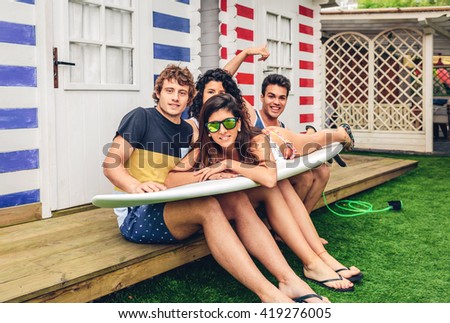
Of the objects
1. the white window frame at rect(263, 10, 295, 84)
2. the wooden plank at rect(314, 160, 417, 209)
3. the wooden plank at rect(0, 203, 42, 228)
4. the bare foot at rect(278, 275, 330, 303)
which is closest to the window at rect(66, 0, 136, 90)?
the wooden plank at rect(0, 203, 42, 228)

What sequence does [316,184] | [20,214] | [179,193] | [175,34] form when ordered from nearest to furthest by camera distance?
[179,193] → [20,214] → [316,184] → [175,34]

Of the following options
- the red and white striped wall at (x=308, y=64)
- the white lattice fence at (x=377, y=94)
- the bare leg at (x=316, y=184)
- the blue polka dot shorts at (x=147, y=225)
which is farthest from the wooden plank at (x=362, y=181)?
the white lattice fence at (x=377, y=94)

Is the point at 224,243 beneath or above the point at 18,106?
beneath

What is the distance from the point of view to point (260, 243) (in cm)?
229

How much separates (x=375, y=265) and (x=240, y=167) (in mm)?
1160

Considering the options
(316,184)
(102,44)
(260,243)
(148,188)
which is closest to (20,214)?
(148,188)

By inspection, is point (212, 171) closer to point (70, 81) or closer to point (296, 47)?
point (70, 81)

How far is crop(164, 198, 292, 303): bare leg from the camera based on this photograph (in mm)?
2158

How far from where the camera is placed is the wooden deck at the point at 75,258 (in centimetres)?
200

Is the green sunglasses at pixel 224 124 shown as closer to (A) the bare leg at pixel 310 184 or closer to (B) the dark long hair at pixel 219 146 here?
(B) the dark long hair at pixel 219 146

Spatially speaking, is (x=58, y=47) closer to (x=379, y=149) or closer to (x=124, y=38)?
(x=124, y=38)

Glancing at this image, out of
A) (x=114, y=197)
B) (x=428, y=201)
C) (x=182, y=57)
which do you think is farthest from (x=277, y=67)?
(x=114, y=197)

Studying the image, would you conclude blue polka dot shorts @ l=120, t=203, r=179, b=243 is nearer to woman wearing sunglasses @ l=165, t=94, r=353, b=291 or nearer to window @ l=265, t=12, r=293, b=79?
woman wearing sunglasses @ l=165, t=94, r=353, b=291

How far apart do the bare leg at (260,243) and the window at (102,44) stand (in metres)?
1.63
